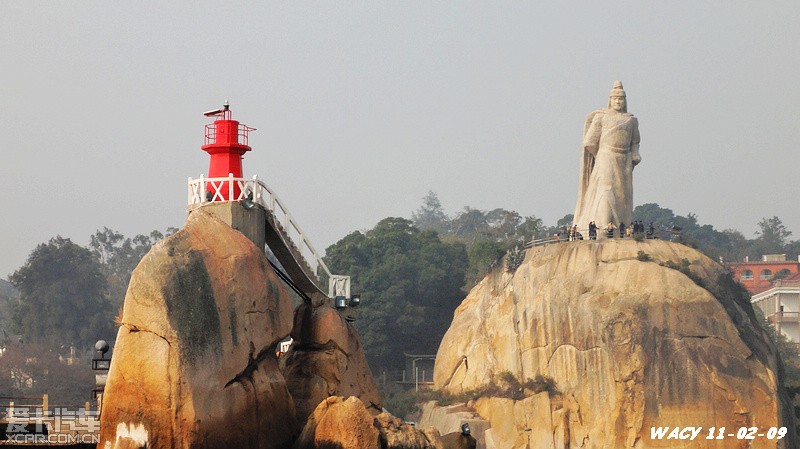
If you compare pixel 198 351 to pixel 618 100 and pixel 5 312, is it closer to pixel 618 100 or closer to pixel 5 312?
pixel 618 100

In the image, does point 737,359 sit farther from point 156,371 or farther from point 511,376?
point 156,371

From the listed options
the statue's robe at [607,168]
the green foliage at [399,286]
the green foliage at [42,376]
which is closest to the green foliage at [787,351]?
the green foliage at [399,286]

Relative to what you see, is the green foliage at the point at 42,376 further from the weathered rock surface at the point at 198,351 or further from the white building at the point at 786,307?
the white building at the point at 786,307

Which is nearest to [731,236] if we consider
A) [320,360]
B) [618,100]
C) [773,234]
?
[773,234]

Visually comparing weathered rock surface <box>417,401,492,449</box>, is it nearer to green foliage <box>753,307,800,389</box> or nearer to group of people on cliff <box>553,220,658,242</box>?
group of people on cliff <box>553,220,658,242</box>

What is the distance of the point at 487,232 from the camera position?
101 metres

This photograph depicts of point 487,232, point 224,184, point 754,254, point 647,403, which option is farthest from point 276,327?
point 754,254

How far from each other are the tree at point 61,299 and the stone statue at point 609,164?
3732 cm

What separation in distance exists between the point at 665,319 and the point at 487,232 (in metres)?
43.5

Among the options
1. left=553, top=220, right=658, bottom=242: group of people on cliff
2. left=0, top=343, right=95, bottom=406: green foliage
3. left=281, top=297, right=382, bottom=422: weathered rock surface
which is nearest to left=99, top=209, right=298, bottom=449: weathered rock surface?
left=281, top=297, right=382, bottom=422: weathered rock surface

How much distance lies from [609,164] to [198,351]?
34.1 metres

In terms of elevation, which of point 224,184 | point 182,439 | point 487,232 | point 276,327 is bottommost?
point 182,439

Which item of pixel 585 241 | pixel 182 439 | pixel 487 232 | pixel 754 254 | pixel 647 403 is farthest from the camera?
pixel 754 254

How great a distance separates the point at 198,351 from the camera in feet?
101
